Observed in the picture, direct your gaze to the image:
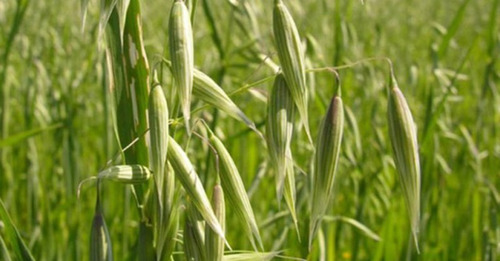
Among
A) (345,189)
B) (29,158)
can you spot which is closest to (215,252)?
(29,158)

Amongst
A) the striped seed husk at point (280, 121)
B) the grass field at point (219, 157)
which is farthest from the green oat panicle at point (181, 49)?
the striped seed husk at point (280, 121)

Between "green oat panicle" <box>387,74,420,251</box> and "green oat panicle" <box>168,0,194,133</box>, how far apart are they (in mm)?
190

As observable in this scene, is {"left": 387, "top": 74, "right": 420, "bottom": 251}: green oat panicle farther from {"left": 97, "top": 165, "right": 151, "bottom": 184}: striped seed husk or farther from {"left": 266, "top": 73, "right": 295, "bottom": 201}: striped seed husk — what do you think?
{"left": 97, "top": 165, "right": 151, "bottom": 184}: striped seed husk

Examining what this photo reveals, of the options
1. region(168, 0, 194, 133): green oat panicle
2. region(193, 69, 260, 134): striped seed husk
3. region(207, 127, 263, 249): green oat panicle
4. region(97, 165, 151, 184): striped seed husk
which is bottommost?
region(207, 127, 263, 249): green oat panicle

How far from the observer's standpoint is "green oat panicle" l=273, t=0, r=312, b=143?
0.64 meters

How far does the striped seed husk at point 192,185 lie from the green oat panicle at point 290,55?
0.36ft

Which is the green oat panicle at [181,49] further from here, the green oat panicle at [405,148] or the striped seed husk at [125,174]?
the green oat panicle at [405,148]

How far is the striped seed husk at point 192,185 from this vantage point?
58 cm

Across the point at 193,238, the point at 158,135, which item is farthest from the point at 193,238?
the point at 158,135

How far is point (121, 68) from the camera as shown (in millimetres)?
697

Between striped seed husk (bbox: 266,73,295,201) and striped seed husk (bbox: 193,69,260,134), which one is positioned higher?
striped seed husk (bbox: 193,69,260,134)

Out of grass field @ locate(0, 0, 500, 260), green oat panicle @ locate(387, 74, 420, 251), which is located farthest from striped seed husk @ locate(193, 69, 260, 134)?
green oat panicle @ locate(387, 74, 420, 251)

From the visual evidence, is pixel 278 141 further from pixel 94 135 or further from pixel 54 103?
pixel 94 135

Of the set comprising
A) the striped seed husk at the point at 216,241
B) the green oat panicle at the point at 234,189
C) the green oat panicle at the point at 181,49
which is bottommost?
the striped seed husk at the point at 216,241
